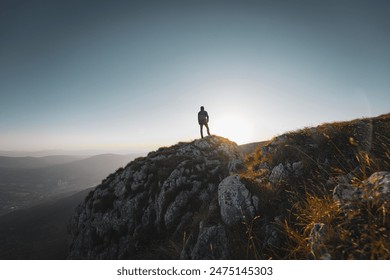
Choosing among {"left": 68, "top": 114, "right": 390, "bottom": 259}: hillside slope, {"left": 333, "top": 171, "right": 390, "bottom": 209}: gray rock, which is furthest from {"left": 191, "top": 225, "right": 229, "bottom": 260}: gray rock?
{"left": 333, "top": 171, "right": 390, "bottom": 209}: gray rock

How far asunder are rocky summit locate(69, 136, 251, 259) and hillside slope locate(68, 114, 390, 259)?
0.09 m

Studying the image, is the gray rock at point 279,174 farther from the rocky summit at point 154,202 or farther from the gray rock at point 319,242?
the gray rock at point 319,242

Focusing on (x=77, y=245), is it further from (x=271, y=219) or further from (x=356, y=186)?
(x=356, y=186)

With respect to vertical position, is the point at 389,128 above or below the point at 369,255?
above

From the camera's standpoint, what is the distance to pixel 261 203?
584 centimetres

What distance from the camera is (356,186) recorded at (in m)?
3.82

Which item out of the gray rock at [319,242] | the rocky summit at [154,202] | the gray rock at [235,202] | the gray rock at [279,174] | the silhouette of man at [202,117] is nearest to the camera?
the gray rock at [319,242]

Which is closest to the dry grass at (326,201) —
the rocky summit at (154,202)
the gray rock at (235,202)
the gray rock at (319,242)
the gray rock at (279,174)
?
the gray rock at (319,242)

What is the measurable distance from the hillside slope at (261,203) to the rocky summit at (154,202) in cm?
9

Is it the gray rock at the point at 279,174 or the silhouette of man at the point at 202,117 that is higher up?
the silhouette of man at the point at 202,117

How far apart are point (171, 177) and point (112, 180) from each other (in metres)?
9.33

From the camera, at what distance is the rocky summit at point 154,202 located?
12.0 m

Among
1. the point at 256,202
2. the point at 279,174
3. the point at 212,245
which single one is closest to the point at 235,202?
the point at 256,202
